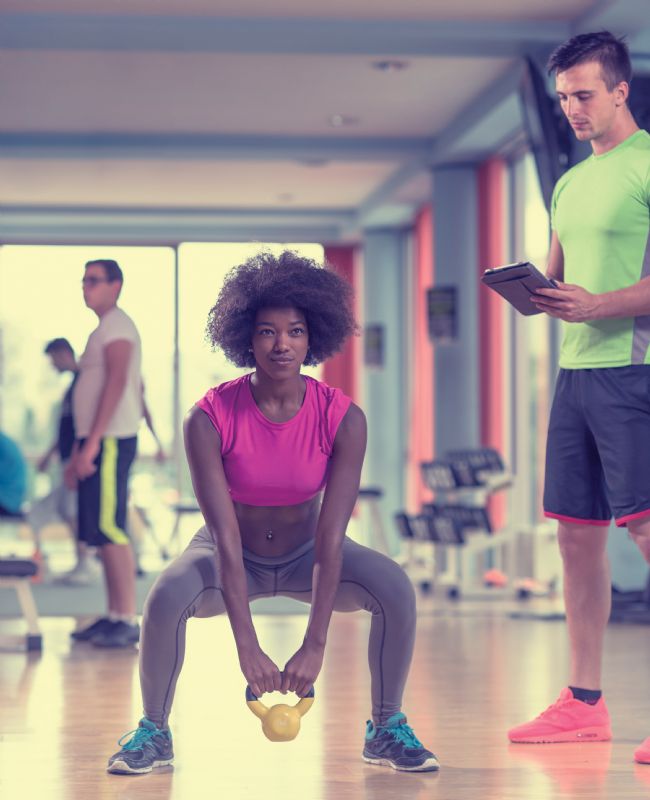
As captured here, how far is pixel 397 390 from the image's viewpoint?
1015cm

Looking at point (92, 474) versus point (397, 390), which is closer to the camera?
point (92, 474)

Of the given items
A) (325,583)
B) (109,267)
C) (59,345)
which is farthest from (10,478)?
(325,583)

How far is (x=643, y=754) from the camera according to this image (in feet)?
8.11

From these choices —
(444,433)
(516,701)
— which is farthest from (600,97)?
(444,433)

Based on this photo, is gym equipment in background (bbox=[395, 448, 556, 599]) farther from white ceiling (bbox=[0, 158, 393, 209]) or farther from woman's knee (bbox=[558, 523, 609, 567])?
woman's knee (bbox=[558, 523, 609, 567])

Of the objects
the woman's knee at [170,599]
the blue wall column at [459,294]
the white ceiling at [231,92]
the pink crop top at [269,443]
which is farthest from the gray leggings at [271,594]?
the blue wall column at [459,294]

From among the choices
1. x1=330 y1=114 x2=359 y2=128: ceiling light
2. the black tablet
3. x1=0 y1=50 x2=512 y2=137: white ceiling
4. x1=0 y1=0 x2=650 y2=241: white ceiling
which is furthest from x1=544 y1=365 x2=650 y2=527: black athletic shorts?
x1=330 y1=114 x2=359 y2=128: ceiling light

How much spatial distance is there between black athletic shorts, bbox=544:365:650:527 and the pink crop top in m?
0.52

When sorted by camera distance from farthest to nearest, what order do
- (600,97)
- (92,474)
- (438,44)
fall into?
(438,44), (92,474), (600,97)

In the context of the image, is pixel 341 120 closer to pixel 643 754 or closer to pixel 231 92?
pixel 231 92

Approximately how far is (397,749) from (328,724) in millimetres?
519

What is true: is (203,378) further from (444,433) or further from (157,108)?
(157,108)

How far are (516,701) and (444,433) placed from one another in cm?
445

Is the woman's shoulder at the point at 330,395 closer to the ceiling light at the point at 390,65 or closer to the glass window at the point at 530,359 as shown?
the ceiling light at the point at 390,65
